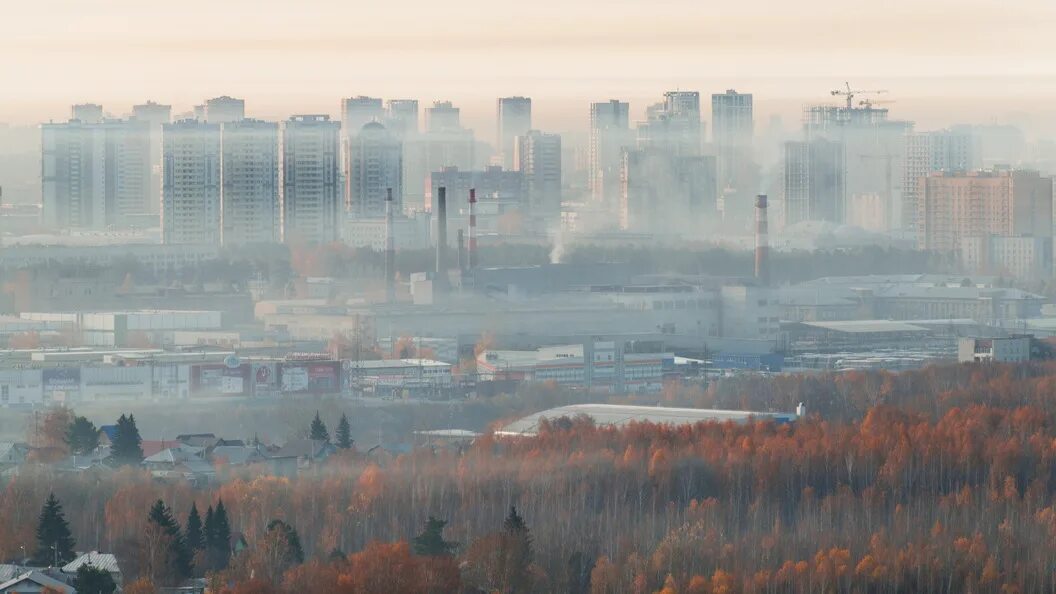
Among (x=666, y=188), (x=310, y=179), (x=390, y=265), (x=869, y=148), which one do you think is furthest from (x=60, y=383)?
(x=869, y=148)

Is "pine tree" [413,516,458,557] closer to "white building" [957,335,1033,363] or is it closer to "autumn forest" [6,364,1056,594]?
"autumn forest" [6,364,1056,594]

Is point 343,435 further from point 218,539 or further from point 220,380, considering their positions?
point 218,539

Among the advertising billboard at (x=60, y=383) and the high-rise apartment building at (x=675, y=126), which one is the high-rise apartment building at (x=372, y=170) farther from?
the advertising billboard at (x=60, y=383)

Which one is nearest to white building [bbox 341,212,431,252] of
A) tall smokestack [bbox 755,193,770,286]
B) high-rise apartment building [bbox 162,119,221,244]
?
high-rise apartment building [bbox 162,119,221,244]

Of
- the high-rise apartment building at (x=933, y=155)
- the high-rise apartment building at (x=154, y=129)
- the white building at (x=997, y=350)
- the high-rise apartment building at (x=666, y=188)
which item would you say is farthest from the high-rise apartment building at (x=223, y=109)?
the white building at (x=997, y=350)

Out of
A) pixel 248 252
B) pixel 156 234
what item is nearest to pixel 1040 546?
pixel 248 252
